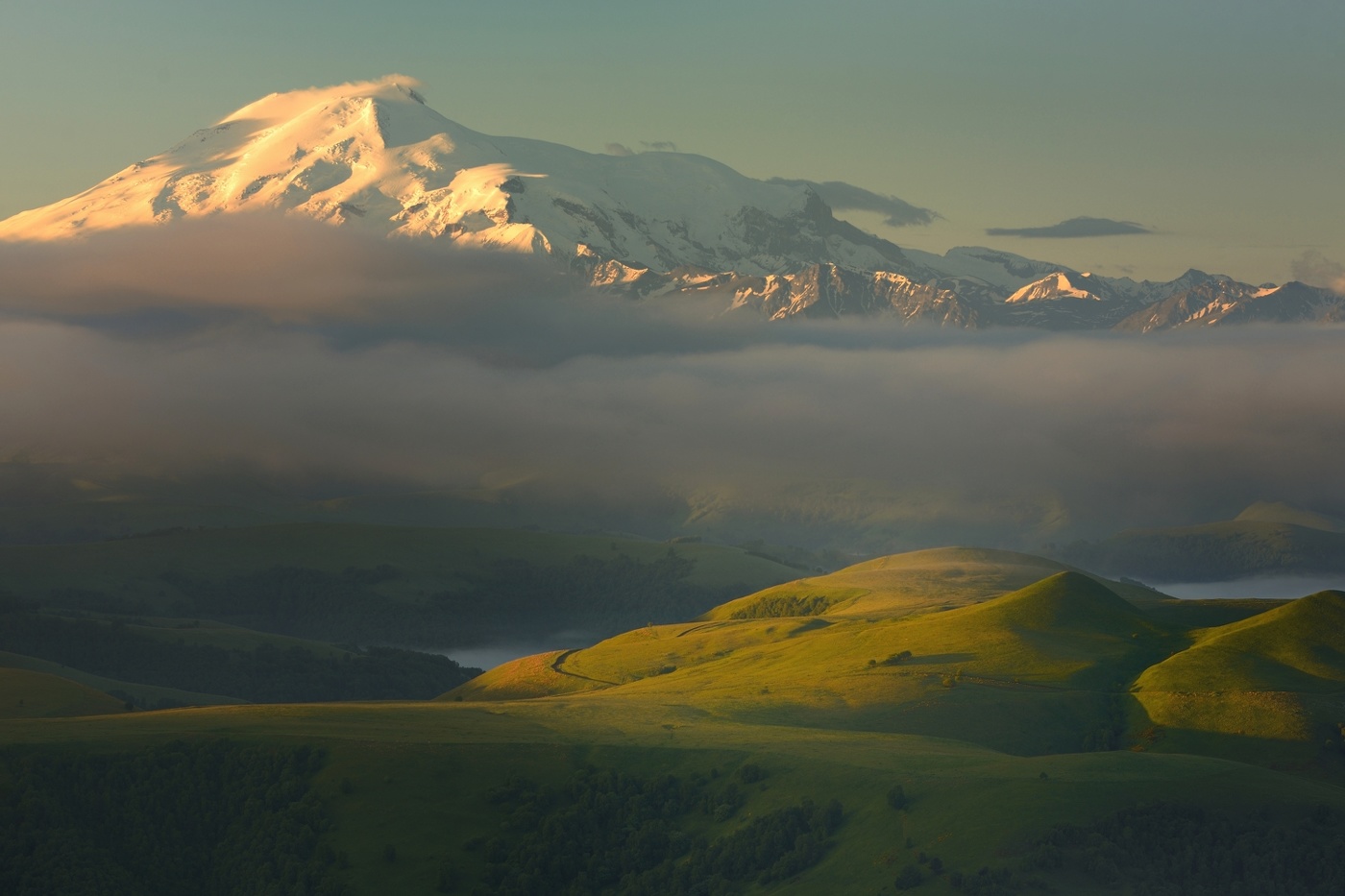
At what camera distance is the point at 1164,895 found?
200 meters

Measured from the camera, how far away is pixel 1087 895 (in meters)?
198

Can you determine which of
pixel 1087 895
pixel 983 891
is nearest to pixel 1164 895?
pixel 1087 895

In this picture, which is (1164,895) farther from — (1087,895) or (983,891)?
(983,891)

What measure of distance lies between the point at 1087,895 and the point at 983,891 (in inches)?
498

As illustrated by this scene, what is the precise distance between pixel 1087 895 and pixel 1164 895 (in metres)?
10.1

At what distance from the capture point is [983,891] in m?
199

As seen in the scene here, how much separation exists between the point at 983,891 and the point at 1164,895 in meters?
22.6
